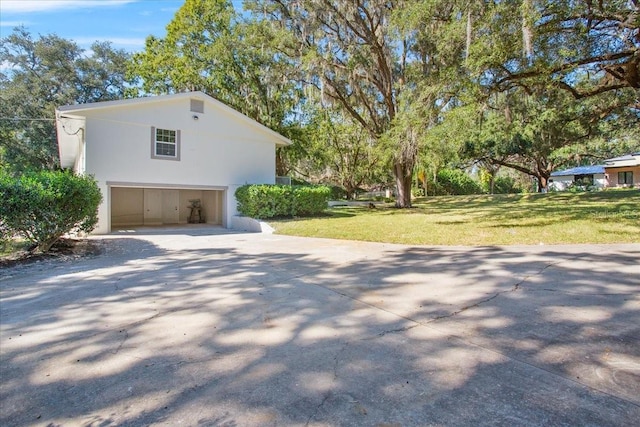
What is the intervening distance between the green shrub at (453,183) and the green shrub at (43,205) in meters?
28.0

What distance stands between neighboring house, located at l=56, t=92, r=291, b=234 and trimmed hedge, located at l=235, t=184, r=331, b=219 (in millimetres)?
1263

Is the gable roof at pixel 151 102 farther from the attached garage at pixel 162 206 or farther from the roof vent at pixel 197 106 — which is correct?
the attached garage at pixel 162 206

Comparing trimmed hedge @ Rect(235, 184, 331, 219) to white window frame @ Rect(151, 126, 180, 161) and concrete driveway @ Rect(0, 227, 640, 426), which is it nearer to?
white window frame @ Rect(151, 126, 180, 161)

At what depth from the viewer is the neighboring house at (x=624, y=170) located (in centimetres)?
3328

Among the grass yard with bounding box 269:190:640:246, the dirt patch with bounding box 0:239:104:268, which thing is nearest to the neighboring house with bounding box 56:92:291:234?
the dirt patch with bounding box 0:239:104:268

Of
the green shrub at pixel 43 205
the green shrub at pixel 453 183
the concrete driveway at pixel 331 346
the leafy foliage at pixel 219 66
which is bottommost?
the concrete driveway at pixel 331 346

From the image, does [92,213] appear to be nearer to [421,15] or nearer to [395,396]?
[395,396]

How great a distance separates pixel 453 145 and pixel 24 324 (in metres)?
12.1

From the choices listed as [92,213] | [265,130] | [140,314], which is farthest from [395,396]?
[265,130]

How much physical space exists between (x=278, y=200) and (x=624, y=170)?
3738 cm

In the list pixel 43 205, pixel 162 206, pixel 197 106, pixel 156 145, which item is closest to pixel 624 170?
pixel 197 106

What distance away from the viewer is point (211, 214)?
17266mm

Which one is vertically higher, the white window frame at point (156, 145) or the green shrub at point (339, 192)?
the white window frame at point (156, 145)

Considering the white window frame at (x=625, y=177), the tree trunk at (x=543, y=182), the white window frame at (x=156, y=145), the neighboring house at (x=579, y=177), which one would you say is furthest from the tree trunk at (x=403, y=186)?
the white window frame at (x=625, y=177)
